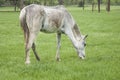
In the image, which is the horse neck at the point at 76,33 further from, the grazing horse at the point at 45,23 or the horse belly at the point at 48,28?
the horse belly at the point at 48,28

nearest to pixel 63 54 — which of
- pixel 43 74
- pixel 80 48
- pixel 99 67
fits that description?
pixel 80 48

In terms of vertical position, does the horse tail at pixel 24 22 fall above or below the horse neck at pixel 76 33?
above

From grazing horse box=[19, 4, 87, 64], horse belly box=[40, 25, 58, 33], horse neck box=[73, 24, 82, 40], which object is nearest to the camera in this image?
grazing horse box=[19, 4, 87, 64]

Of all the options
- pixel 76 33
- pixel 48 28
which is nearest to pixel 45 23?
pixel 48 28

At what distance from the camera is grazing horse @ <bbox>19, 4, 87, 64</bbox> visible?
10.4 metres

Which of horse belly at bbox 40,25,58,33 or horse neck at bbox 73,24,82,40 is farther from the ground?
horse belly at bbox 40,25,58,33

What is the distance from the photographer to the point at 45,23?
10805 millimetres

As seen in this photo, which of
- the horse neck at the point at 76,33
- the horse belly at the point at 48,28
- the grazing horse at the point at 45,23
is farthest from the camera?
the horse neck at the point at 76,33

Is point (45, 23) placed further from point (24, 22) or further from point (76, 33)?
point (76, 33)

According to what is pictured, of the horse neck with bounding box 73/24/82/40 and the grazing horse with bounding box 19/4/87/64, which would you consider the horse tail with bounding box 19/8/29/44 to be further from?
the horse neck with bounding box 73/24/82/40

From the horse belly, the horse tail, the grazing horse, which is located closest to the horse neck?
the grazing horse

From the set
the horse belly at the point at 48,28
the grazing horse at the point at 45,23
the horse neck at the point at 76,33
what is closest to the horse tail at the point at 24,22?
the grazing horse at the point at 45,23

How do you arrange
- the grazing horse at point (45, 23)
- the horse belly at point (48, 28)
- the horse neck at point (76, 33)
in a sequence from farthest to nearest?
the horse neck at point (76, 33)
the horse belly at point (48, 28)
the grazing horse at point (45, 23)

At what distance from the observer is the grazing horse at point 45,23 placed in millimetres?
10391
